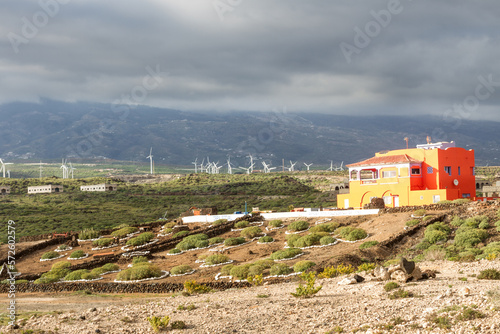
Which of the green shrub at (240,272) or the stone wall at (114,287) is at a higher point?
the green shrub at (240,272)

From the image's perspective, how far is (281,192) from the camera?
11406 centimetres

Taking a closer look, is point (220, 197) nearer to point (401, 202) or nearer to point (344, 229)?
point (401, 202)

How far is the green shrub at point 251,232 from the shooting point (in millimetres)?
44750

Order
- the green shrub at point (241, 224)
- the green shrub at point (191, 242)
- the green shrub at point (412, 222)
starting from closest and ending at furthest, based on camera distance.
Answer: the green shrub at point (412, 222) < the green shrub at point (191, 242) < the green shrub at point (241, 224)

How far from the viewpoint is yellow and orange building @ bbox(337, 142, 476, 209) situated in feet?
163

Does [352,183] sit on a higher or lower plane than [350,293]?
higher

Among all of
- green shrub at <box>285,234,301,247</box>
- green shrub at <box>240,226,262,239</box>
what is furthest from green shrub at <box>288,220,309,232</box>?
green shrub at <box>240,226,262,239</box>

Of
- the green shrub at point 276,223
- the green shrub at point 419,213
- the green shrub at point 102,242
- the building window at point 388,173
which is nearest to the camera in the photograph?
the green shrub at point 419,213

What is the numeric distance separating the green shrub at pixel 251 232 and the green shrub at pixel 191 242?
358cm

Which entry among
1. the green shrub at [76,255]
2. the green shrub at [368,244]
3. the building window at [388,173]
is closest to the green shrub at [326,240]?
the green shrub at [368,244]

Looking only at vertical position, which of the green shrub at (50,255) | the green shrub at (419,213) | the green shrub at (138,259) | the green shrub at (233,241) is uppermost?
the green shrub at (419,213)

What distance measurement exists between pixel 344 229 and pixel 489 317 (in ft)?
85.2

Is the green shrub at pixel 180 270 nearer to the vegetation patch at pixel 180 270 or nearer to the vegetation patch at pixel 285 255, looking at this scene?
the vegetation patch at pixel 180 270

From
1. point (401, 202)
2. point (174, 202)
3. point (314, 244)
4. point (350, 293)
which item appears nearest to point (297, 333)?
point (350, 293)
